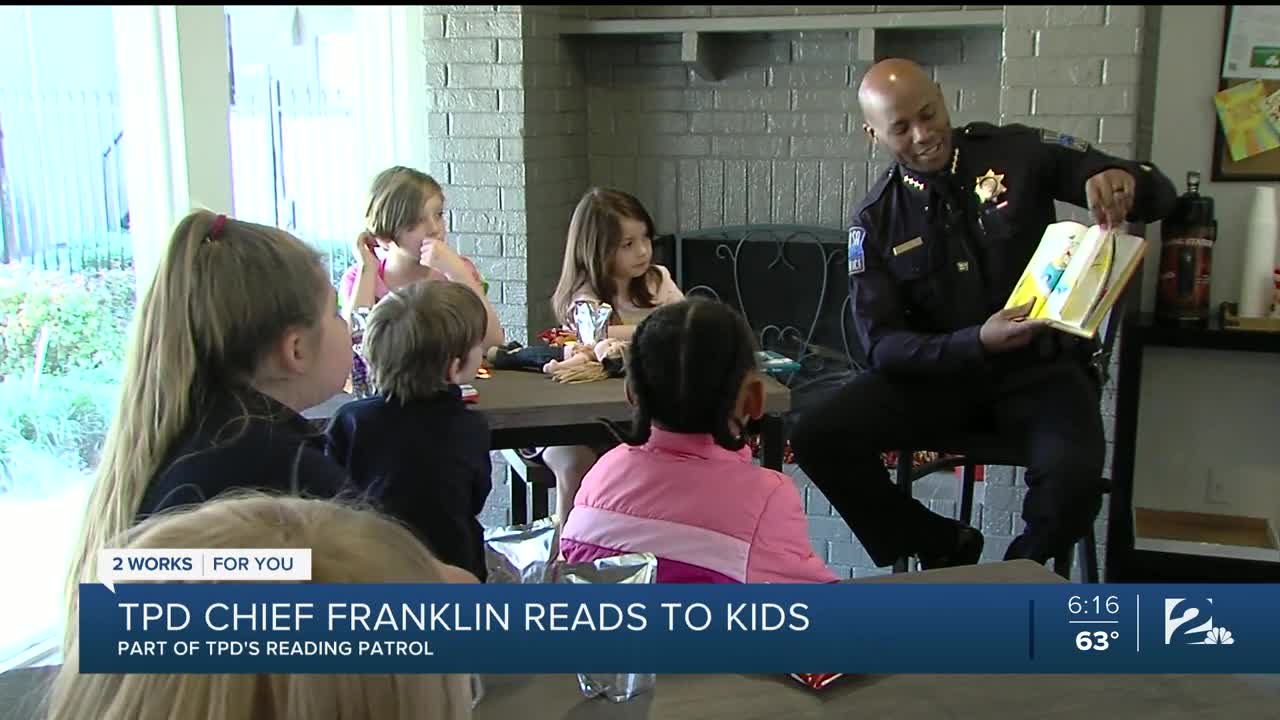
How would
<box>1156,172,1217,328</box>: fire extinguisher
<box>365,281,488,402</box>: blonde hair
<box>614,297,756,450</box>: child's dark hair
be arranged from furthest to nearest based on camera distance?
<box>1156,172,1217,328</box>: fire extinguisher, <box>365,281,488,402</box>: blonde hair, <box>614,297,756,450</box>: child's dark hair

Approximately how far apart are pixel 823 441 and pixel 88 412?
4.63 ft

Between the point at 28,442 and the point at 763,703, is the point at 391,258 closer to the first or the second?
the point at 28,442

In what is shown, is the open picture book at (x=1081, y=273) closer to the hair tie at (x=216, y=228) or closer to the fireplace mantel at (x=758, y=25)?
the fireplace mantel at (x=758, y=25)

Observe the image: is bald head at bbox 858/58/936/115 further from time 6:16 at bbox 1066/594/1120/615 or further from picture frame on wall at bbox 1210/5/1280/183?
time 6:16 at bbox 1066/594/1120/615

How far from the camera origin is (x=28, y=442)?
2.34 metres

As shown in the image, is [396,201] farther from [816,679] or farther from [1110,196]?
[816,679]

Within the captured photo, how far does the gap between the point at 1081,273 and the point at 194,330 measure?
136cm

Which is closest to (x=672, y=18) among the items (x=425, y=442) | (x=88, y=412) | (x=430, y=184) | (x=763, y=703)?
(x=430, y=184)

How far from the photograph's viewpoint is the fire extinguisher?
2688 millimetres

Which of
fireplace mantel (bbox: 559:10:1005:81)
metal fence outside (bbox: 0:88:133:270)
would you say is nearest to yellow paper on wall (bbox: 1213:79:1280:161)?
fireplace mantel (bbox: 559:10:1005:81)

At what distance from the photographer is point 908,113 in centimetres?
235

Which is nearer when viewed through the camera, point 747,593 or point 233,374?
point 747,593

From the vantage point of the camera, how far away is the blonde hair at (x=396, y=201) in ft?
7.83

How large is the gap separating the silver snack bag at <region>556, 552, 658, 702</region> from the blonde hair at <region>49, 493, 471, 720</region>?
22 cm
